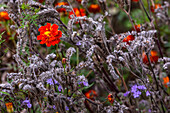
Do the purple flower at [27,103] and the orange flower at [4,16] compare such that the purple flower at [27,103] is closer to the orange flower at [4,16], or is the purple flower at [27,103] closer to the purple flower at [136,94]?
the purple flower at [136,94]

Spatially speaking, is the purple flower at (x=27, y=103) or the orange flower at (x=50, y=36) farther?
the purple flower at (x=27, y=103)

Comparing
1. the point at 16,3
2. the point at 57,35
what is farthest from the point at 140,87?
the point at 16,3

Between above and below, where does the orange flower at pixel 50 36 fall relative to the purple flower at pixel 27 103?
above

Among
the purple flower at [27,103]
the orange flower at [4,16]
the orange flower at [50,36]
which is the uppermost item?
the orange flower at [4,16]

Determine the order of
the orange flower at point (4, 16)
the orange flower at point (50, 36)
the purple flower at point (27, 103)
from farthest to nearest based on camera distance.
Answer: the orange flower at point (4, 16)
the purple flower at point (27, 103)
the orange flower at point (50, 36)

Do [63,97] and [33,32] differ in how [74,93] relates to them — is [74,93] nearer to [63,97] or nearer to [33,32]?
[63,97]

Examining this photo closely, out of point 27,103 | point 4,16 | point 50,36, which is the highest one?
point 4,16

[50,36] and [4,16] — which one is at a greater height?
[4,16]

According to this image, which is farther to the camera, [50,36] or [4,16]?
[4,16]

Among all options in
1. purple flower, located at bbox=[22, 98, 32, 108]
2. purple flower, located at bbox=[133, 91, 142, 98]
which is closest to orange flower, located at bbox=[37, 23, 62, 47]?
purple flower, located at bbox=[22, 98, 32, 108]

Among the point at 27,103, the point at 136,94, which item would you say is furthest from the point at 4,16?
the point at 136,94

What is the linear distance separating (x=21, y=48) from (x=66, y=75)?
0.26 m

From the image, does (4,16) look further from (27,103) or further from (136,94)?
(136,94)

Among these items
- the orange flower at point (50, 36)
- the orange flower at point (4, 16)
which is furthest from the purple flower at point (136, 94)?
the orange flower at point (4, 16)
